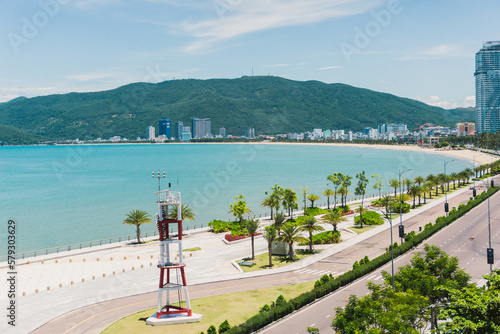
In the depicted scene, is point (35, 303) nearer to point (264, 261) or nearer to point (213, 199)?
point (264, 261)

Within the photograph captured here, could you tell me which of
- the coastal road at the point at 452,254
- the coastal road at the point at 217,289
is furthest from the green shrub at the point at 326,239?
the coastal road at the point at 452,254

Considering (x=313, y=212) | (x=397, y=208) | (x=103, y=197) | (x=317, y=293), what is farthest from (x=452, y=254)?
(x=103, y=197)

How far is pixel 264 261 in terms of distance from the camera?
48.6m

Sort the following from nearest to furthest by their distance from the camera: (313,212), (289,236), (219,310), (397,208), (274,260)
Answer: (219,310), (289,236), (274,260), (313,212), (397,208)

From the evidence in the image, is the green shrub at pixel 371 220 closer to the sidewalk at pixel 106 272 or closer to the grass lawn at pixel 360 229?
A: the grass lawn at pixel 360 229

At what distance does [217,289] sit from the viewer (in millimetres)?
39312

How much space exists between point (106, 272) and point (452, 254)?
3709cm

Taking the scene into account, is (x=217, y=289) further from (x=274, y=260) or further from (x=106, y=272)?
(x=106, y=272)

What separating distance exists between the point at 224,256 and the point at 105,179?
406 feet

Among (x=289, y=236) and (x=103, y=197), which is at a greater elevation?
(x=289, y=236)

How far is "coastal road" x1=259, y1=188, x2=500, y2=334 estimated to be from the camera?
101 ft

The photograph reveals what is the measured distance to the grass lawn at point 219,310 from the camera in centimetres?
3062

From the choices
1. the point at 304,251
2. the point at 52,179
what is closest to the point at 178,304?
the point at 304,251

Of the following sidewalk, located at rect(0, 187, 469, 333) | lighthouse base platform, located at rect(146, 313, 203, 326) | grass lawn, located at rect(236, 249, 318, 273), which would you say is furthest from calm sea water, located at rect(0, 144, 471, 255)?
lighthouse base platform, located at rect(146, 313, 203, 326)
